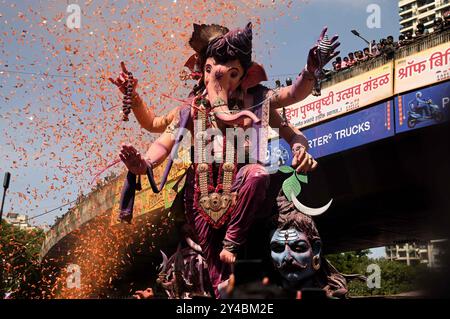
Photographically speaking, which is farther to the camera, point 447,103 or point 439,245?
point 447,103

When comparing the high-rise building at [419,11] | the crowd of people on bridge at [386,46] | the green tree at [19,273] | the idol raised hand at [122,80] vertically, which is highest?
the high-rise building at [419,11]

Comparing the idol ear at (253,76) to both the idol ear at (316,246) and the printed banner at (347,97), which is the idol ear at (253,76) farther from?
the printed banner at (347,97)

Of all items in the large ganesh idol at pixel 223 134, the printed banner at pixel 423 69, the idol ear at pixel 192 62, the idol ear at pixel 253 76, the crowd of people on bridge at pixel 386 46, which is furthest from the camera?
the crowd of people on bridge at pixel 386 46

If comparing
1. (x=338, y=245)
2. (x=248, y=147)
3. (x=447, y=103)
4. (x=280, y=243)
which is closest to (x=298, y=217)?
(x=280, y=243)

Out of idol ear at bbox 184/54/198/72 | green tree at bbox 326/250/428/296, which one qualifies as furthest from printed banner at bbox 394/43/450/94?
idol ear at bbox 184/54/198/72

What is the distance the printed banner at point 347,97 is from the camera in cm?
1054

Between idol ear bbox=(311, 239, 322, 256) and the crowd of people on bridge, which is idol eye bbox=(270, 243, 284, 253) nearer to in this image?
idol ear bbox=(311, 239, 322, 256)

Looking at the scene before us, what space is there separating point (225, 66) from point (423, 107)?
5.87 meters

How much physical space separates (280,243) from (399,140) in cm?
635

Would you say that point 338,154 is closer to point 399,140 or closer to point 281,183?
point 399,140

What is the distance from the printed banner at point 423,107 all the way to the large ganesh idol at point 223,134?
5.37m

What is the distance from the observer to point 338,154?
11.1 metres

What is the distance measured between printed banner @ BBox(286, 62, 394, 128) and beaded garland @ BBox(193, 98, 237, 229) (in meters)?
6.13

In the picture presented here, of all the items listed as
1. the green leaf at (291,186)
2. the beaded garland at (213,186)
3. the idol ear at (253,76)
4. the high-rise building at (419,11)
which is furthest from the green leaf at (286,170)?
the high-rise building at (419,11)
